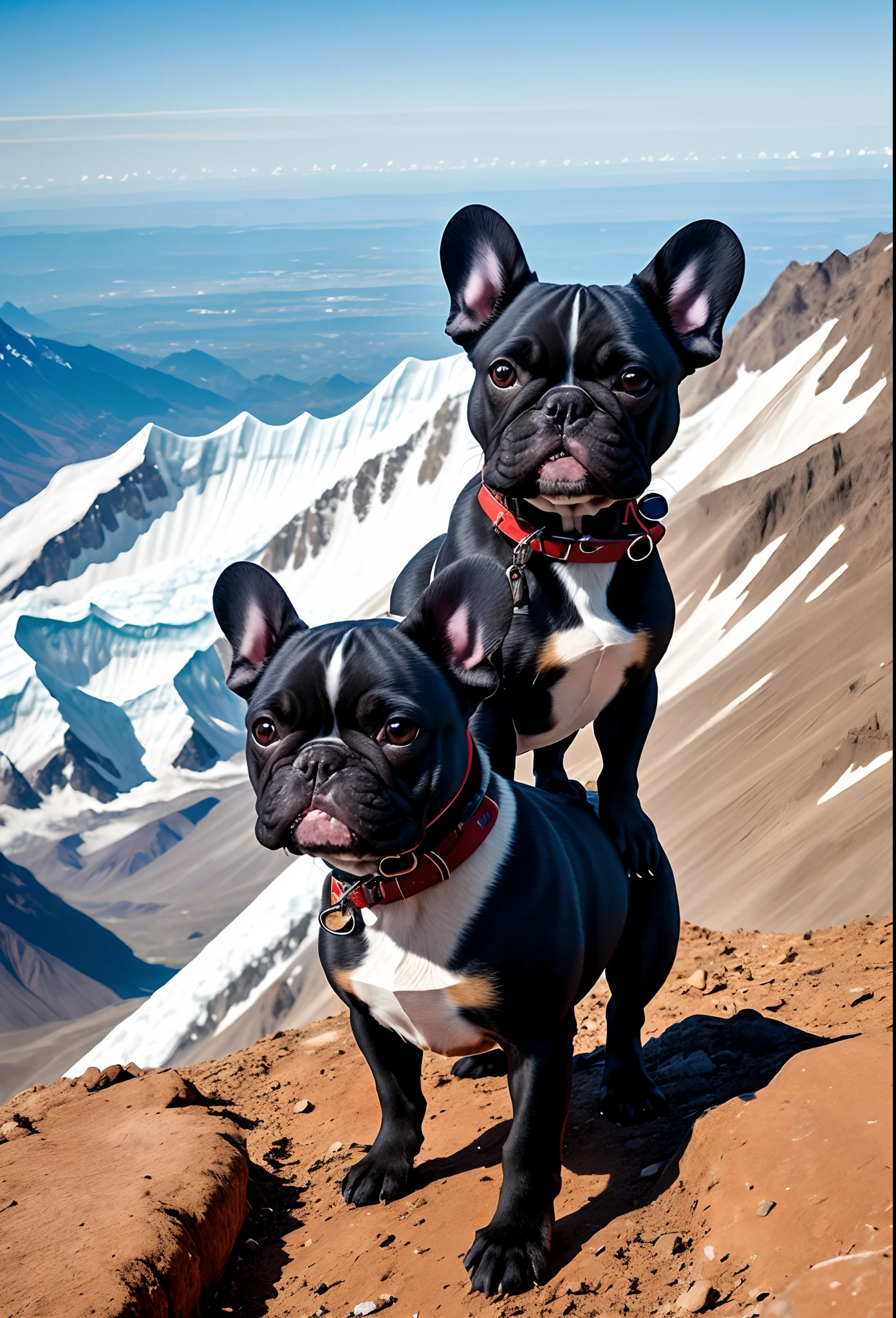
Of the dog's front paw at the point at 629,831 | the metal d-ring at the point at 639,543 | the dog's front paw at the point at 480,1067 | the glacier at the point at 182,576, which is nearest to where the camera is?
the metal d-ring at the point at 639,543

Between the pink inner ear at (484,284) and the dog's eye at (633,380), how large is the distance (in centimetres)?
77

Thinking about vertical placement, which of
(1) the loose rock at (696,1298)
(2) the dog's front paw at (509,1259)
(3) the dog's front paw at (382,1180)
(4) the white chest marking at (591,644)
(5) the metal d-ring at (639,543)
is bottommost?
(3) the dog's front paw at (382,1180)

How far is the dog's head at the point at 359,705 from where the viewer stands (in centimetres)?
363

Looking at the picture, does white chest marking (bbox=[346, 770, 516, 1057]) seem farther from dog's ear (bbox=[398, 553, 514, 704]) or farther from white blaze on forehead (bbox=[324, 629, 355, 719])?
white blaze on forehead (bbox=[324, 629, 355, 719])

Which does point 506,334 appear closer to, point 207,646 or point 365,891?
point 365,891

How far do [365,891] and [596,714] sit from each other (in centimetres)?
141

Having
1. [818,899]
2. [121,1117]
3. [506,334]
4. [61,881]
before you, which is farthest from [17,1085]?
[506,334]

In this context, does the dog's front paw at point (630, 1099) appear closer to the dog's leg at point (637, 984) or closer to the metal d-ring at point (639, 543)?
the dog's leg at point (637, 984)

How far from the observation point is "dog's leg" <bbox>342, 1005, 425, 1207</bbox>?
4910mm

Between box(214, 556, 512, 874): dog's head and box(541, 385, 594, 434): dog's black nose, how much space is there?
1.87ft

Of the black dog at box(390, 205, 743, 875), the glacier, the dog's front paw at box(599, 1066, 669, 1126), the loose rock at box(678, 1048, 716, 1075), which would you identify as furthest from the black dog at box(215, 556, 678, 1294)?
the glacier

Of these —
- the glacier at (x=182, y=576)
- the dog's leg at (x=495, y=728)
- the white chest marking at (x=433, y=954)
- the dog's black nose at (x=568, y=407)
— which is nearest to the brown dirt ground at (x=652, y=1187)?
the white chest marking at (x=433, y=954)

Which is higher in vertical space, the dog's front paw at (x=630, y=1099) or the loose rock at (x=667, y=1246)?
the loose rock at (x=667, y=1246)

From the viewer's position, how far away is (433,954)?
4207 mm
